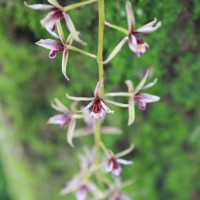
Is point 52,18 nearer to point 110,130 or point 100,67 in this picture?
point 100,67

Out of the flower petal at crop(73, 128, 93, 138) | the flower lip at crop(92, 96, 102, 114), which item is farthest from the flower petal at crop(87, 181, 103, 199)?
the flower lip at crop(92, 96, 102, 114)

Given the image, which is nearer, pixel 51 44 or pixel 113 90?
pixel 51 44

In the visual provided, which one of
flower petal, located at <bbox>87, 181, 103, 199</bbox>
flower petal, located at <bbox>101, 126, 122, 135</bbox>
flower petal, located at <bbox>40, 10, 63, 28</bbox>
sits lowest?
flower petal, located at <bbox>87, 181, 103, 199</bbox>

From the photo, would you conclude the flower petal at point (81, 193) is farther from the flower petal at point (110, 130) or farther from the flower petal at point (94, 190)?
the flower petal at point (110, 130)

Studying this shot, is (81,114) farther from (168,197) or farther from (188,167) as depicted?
(168,197)

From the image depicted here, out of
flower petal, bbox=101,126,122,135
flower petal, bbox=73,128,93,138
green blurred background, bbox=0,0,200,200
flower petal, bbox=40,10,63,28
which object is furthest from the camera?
flower petal, bbox=101,126,122,135

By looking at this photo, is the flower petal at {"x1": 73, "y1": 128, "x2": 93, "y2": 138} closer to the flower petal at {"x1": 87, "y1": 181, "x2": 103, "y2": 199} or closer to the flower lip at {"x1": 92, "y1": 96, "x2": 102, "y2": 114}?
the flower petal at {"x1": 87, "y1": 181, "x2": 103, "y2": 199}

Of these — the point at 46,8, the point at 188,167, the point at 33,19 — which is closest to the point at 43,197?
the point at 188,167

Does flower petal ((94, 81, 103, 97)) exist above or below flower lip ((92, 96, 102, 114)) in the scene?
above

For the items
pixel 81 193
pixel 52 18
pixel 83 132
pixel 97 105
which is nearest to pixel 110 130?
pixel 83 132
